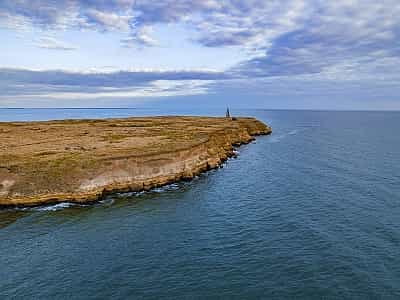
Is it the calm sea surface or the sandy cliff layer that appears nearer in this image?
the calm sea surface

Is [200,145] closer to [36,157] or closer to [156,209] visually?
[156,209]

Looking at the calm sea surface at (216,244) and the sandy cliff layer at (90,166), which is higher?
the sandy cliff layer at (90,166)

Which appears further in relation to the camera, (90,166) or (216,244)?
(90,166)

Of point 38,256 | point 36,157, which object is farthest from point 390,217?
point 36,157

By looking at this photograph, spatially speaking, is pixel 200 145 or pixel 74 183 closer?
pixel 74 183

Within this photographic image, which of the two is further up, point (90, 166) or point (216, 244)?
point (90, 166)

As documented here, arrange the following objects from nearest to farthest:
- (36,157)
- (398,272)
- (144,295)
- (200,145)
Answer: (144,295)
(398,272)
(36,157)
(200,145)

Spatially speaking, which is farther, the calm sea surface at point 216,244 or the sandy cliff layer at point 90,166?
the sandy cliff layer at point 90,166

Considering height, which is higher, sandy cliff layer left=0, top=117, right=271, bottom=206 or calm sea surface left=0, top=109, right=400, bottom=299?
sandy cliff layer left=0, top=117, right=271, bottom=206
